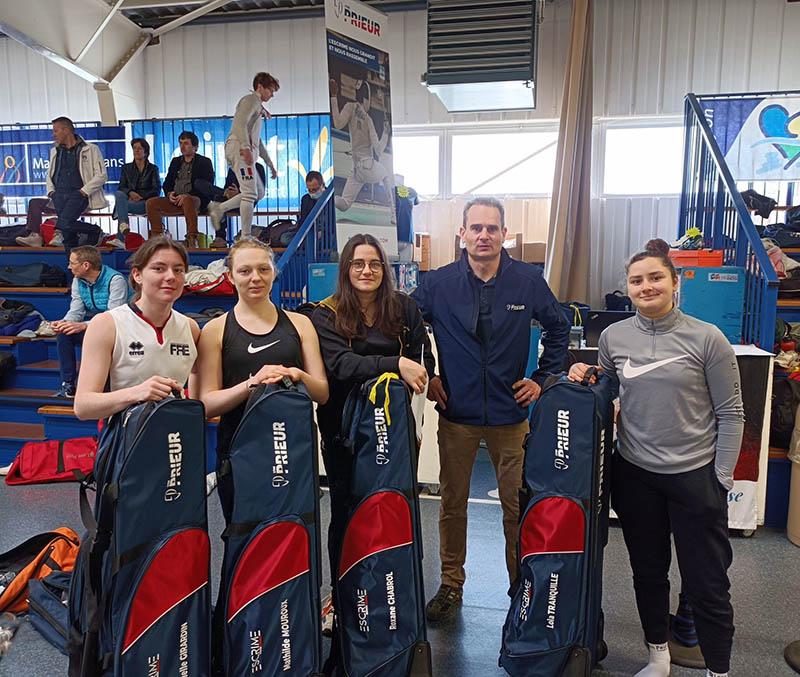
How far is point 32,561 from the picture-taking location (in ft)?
9.59

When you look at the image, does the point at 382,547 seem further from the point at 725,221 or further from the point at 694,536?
the point at 725,221

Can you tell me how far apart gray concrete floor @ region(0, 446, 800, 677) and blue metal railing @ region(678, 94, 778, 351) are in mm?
1208

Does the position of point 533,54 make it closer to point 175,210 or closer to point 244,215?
point 244,215

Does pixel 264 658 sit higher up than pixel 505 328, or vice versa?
pixel 505 328

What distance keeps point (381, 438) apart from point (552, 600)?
2.30 feet

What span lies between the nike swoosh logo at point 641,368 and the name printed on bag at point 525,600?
0.71 metres

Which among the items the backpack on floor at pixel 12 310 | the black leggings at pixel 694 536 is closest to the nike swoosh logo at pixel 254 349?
the black leggings at pixel 694 536

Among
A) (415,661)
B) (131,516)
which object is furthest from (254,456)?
(415,661)

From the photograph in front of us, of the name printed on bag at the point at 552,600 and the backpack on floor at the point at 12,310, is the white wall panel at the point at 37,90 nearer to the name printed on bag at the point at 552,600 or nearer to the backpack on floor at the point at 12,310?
the backpack on floor at the point at 12,310

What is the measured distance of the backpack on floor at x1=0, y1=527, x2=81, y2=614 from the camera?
272cm

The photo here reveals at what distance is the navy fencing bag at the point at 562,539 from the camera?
1.94 metres

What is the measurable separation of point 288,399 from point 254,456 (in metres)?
0.18

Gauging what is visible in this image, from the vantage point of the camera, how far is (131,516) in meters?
1.66

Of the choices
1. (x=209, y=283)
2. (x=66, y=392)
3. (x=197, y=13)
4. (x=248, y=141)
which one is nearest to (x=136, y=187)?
(x=248, y=141)
